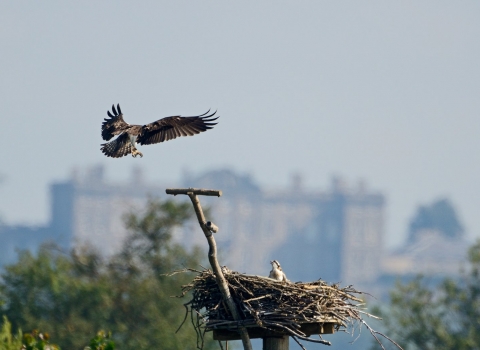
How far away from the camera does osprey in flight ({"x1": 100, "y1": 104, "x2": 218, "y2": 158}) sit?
14.7 metres

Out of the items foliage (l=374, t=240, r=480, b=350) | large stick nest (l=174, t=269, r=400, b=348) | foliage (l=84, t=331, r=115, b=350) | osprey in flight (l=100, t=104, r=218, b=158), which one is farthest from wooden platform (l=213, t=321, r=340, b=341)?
foliage (l=374, t=240, r=480, b=350)

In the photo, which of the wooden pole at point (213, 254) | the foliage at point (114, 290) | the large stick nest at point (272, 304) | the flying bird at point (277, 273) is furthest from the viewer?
the foliage at point (114, 290)

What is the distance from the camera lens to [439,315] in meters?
47.6

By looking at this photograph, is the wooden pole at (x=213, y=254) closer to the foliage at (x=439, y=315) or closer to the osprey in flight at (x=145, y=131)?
the osprey in flight at (x=145, y=131)

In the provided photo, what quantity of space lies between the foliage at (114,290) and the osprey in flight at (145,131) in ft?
76.3

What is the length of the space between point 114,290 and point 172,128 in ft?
96.6

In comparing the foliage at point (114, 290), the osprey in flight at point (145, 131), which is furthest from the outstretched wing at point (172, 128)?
the foliage at point (114, 290)

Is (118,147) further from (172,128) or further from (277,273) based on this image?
(277,273)

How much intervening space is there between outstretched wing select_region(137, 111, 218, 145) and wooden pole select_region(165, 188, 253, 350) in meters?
4.25

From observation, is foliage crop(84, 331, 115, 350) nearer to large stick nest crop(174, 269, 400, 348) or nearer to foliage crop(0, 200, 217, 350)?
large stick nest crop(174, 269, 400, 348)

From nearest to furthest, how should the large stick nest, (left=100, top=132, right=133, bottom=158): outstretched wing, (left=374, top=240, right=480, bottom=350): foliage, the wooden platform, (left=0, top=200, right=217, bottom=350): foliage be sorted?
1. the large stick nest
2. the wooden platform
3. (left=100, top=132, right=133, bottom=158): outstretched wing
4. (left=0, top=200, right=217, bottom=350): foliage
5. (left=374, top=240, right=480, bottom=350): foliage

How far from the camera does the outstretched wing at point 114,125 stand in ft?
48.9

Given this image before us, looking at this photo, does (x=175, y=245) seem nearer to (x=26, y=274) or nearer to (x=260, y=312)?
(x=26, y=274)

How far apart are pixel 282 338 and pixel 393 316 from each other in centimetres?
3663
